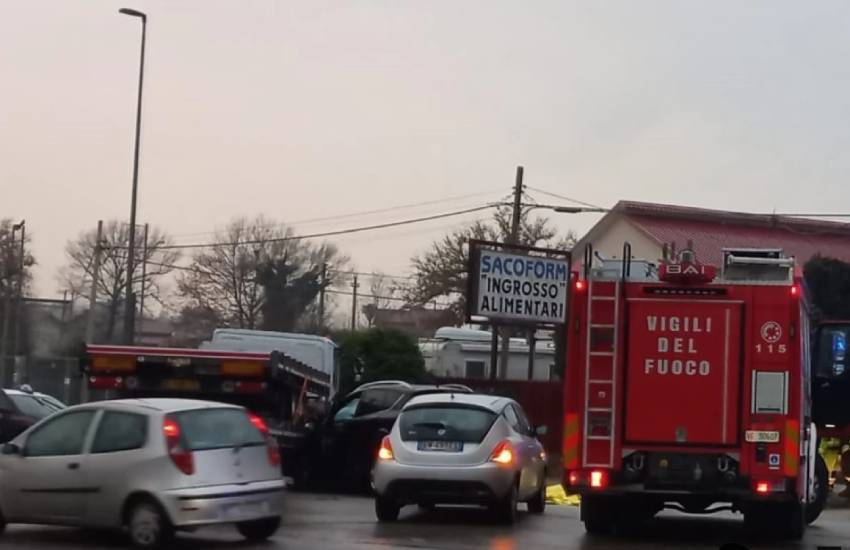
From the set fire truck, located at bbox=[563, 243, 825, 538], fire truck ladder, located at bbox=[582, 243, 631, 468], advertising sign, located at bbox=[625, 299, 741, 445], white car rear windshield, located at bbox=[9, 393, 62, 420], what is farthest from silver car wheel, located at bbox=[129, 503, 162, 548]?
white car rear windshield, located at bbox=[9, 393, 62, 420]

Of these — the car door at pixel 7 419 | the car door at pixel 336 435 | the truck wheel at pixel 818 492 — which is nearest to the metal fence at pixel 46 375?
the car door at pixel 7 419

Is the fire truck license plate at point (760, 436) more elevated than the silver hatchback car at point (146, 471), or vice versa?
the fire truck license plate at point (760, 436)

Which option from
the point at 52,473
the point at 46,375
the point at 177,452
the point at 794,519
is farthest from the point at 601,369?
the point at 46,375

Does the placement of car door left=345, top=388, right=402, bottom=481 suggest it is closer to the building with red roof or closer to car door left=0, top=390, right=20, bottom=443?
car door left=0, top=390, right=20, bottom=443

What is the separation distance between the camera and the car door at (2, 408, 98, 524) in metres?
13.8

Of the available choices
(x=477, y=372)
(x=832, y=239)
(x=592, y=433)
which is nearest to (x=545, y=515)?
(x=592, y=433)

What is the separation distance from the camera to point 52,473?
45.8 feet

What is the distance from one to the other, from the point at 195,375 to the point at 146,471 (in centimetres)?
750

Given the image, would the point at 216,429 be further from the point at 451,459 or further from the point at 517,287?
the point at 517,287

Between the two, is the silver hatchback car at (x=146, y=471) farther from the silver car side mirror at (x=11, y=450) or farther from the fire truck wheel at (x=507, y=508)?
the fire truck wheel at (x=507, y=508)

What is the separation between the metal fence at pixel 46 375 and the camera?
45.3 m

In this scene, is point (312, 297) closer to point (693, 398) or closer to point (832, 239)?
point (832, 239)

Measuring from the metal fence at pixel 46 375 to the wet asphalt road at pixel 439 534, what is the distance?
27127 millimetres

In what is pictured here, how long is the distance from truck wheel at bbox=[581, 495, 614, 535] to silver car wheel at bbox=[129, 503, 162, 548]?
16.3ft
